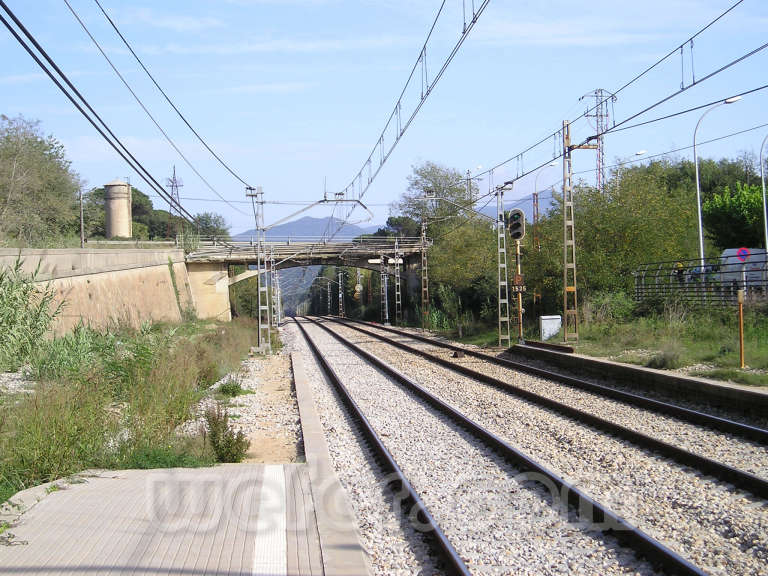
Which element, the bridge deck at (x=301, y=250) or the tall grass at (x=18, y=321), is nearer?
the tall grass at (x=18, y=321)

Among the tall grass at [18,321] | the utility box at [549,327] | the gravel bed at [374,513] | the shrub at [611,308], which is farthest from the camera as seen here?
the shrub at [611,308]

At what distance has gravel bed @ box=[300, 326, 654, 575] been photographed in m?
5.79

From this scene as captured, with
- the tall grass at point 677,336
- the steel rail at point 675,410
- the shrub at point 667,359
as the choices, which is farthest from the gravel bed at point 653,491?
the tall grass at point 677,336

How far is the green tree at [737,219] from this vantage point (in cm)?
4550

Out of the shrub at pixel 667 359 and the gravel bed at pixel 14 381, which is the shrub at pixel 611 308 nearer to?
the shrub at pixel 667 359

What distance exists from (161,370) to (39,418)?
11.2 ft

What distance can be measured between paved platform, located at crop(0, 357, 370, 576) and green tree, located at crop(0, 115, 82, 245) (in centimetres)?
3425

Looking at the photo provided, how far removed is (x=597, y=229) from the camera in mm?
30266

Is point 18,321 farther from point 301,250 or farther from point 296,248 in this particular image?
point 296,248

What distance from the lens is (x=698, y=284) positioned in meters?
26.3

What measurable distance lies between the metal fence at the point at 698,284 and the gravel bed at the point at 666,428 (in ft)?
31.7

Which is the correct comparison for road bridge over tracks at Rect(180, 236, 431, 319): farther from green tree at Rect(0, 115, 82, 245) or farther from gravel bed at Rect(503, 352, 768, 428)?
gravel bed at Rect(503, 352, 768, 428)

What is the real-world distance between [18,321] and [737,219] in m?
44.3

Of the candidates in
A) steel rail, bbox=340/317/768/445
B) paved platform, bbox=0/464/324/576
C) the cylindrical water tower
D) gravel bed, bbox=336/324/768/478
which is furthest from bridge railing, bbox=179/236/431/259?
paved platform, bbox=0/464/324/576
